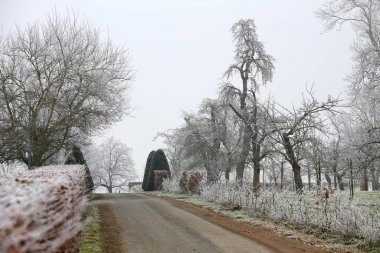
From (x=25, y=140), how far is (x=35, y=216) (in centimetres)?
1884

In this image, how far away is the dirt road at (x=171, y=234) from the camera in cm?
990

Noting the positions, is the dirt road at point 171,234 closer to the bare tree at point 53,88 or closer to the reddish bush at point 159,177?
the bare tree at point 53,88

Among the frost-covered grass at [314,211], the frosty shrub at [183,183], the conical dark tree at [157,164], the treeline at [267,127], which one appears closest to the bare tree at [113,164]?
the treeline at [267,127]

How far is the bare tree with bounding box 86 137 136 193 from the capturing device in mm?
74312

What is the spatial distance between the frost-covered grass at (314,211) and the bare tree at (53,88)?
7.85m

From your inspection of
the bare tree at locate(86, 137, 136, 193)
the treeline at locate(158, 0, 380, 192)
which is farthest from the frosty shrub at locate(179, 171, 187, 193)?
the bare tree at locate(86, 137, 136, 193)

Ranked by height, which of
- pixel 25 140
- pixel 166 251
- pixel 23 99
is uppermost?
pixel 23 99

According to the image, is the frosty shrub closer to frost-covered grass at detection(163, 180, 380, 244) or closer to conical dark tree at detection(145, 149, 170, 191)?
frost-covered grass at detection(163, 180, 380, 244)

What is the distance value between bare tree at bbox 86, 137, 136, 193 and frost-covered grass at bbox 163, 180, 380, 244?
54524mm

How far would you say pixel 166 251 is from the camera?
31.3ft

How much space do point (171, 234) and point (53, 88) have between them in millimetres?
12789

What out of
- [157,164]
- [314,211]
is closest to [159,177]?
[157,164]

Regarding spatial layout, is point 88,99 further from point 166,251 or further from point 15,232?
point 15,232

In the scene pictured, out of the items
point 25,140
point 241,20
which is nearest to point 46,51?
point 25,140
